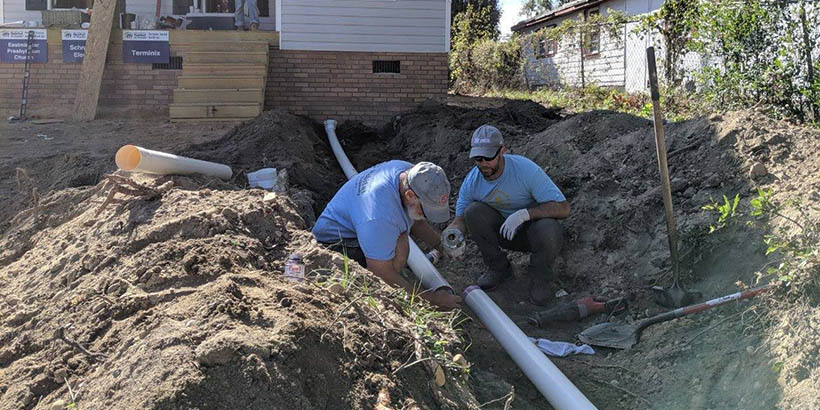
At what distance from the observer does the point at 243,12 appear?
13.3m

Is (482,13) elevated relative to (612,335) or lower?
elevated

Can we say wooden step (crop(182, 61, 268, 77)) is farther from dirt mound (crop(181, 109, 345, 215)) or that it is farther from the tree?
the tree

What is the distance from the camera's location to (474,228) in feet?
17.5

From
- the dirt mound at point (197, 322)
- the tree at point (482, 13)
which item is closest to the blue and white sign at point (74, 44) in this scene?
the dirt mound at point (197, 322)

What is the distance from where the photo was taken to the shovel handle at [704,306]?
384 cm

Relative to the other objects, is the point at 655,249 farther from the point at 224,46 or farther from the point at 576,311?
the point at 224,46

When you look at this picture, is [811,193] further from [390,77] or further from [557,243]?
[390,77]

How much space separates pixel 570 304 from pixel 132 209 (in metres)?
3.07

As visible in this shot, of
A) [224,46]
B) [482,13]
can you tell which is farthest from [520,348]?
[482,13]

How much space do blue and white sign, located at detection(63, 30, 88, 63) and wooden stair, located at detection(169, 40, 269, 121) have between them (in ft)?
5.48

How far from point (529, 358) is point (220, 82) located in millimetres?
9159

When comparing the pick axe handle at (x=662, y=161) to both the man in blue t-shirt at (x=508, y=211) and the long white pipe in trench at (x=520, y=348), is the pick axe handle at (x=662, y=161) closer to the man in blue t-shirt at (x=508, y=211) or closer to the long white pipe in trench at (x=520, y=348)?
the man in blue t-shirt at (x=508, y=211)

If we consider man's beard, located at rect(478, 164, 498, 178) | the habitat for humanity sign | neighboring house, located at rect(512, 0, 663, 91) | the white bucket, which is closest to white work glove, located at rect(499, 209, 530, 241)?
man's beard, located at rect(478, 164, 498, 178)

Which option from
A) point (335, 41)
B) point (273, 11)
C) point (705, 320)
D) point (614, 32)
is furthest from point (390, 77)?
point (705, 320)
